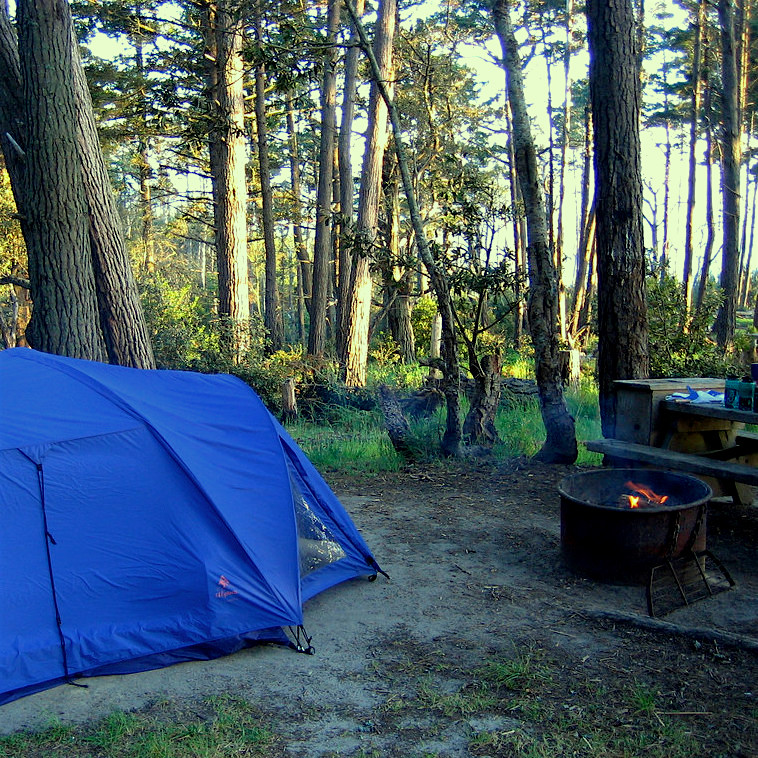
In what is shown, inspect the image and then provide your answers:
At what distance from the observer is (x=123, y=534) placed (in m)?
4.44

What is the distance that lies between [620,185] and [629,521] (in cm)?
445

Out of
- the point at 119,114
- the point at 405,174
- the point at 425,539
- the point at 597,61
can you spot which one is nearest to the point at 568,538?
the point at 425,539

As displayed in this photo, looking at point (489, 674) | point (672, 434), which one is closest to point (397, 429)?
point (672, 434)

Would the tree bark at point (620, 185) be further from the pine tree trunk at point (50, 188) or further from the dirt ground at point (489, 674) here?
the pine tree trunk at point (50, 188)

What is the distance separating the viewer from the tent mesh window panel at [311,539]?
5.30 m

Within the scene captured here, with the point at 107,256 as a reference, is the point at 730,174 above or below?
above

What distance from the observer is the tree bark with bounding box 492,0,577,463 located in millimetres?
8789

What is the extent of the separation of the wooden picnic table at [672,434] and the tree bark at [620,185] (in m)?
1.31

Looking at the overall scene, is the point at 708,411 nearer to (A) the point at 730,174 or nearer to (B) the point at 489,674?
(B) the point at 489,674

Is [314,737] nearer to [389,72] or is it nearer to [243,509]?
[243,509]

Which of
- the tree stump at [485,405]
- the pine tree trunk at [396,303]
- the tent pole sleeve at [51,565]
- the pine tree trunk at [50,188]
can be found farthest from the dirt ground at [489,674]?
the pine tree trunk at [396,303]

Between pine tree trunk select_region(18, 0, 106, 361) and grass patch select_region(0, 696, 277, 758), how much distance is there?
5343 millimetres

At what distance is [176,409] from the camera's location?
5125 millimetres

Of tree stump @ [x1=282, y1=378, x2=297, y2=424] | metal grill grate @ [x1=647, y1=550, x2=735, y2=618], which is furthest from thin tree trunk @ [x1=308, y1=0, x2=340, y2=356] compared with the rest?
metal grill grate @ [x1=647, y1=550, x2=735, y2=618]
